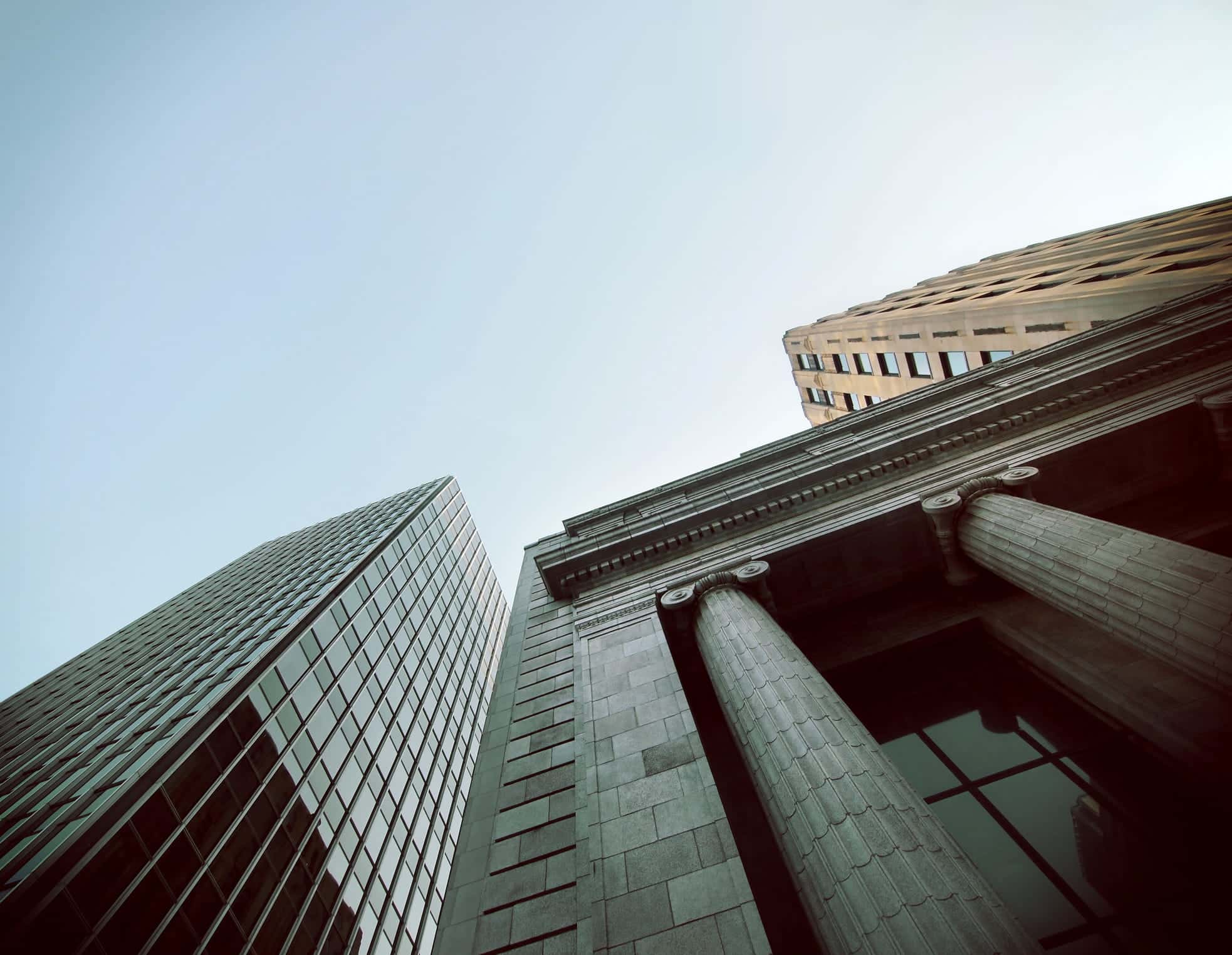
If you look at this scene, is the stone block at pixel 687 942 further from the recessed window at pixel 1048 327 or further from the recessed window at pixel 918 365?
the recessed window at pixel 918 365

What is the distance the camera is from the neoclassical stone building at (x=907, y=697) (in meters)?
8.27

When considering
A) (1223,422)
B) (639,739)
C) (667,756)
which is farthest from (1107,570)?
(639,739)

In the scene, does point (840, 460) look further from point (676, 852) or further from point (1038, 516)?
point (676, 852)

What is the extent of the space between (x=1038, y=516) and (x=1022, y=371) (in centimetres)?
1195

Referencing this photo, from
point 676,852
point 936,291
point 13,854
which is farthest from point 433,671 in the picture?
point 936,291

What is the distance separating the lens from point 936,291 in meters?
47.1

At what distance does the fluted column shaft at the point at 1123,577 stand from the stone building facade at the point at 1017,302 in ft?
55.2

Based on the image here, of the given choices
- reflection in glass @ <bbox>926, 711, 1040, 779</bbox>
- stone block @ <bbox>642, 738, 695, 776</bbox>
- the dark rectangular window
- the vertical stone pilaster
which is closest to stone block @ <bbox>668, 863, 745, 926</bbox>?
stone block @ <bbox>642, 738, 695, 776</bbox>

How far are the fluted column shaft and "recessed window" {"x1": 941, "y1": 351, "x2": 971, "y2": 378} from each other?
22.9 metres

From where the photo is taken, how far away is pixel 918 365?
3862 centimetres

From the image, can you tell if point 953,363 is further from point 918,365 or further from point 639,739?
point 639,739

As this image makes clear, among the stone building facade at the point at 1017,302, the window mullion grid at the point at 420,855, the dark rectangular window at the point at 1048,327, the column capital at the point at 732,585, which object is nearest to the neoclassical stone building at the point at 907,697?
the column capital at the point at 732,585

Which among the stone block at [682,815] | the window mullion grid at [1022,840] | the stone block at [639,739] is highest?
the stone block at [639,739]

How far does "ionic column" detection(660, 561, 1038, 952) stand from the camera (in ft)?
20.8
